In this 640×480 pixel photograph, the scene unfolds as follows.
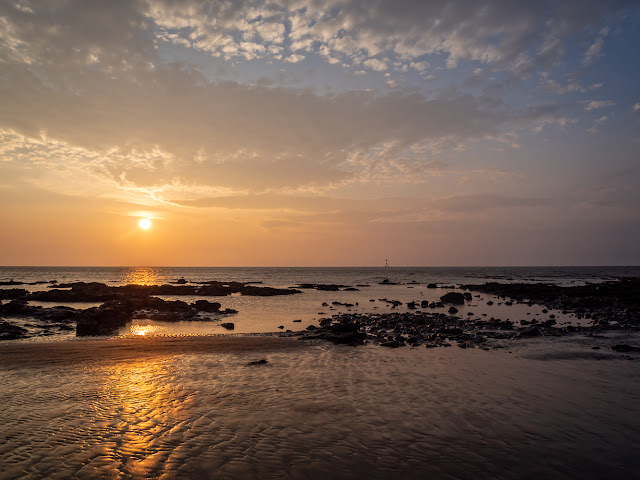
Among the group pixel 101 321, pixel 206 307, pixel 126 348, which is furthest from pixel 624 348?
pixel 206 307

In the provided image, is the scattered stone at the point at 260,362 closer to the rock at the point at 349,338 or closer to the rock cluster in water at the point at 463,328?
the rock at the point at 349,338

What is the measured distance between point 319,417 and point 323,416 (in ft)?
0.49

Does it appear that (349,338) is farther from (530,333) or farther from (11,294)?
(11,294)

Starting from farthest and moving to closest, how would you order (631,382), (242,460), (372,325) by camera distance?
(372,325), (631,382), (242,460)

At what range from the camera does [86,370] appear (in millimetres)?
16875

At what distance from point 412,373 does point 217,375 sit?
8623 millimetres

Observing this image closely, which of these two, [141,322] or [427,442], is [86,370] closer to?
[427,442]

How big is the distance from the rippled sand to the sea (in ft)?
0.16

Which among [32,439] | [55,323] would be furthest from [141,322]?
[32,439]

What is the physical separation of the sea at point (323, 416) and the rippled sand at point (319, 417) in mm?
49

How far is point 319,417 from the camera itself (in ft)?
37.8

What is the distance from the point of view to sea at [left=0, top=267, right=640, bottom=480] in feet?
28.3

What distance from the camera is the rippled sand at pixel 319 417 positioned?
28.4 feet

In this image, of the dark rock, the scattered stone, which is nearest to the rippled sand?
the scattered stone
